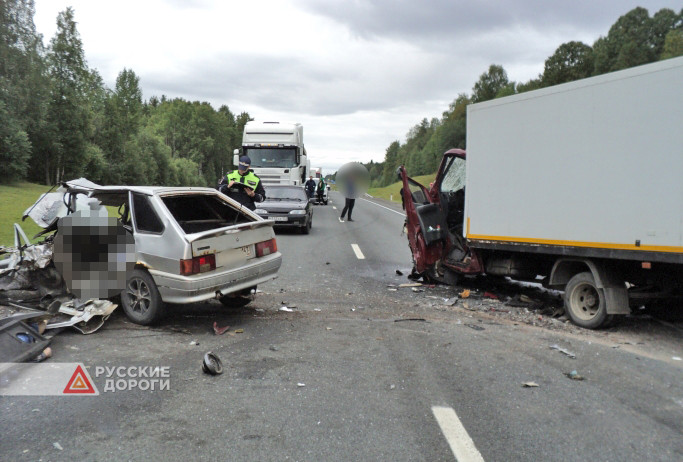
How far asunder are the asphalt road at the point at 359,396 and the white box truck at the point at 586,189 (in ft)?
2.67

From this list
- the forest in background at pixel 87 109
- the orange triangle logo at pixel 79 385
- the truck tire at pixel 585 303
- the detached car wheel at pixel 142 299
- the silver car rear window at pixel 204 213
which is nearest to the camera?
the orange triangle logo at pixel 79 385

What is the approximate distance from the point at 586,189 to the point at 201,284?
4531 mm

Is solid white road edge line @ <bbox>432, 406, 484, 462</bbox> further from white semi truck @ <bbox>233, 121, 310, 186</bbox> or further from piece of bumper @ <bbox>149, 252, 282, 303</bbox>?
white semi truck @ <bbox>233, 121, 310, 186</bbox>

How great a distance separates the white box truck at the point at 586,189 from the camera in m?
5.37

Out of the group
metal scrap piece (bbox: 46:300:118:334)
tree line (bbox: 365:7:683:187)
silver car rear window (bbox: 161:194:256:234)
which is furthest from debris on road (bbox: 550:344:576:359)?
tree line (bbox: 365:7:683:187)

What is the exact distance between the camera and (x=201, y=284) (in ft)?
18.7

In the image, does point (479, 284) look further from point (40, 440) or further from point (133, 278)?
point (40, 440)

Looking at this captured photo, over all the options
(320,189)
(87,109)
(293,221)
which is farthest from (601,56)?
(293,221)

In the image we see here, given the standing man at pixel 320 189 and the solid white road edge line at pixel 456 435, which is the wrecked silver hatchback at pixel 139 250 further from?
the standing man at pixel 320 189

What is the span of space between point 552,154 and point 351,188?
4011 mm

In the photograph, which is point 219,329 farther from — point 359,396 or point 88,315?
point 359,396

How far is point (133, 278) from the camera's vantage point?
602cm

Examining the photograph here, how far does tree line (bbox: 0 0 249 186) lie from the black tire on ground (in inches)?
1458

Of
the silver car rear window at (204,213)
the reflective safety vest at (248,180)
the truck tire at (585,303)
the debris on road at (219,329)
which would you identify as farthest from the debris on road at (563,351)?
the reflective safety vest at (248,180)
